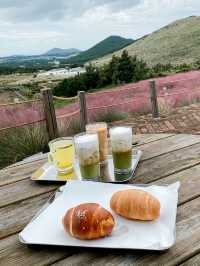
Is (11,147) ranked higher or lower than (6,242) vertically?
lower

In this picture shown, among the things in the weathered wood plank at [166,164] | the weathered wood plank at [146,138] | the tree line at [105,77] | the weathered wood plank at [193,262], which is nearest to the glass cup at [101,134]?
the weathered wood plank at [166,164]

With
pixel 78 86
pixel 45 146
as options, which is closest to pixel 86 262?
pixel 45 146

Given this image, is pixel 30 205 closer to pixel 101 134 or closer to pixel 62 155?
pixel 62 155

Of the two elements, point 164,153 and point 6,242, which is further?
point 164,153

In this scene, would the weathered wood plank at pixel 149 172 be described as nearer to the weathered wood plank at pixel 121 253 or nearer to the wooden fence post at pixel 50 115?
the weathered wood plank at pixel 121 253

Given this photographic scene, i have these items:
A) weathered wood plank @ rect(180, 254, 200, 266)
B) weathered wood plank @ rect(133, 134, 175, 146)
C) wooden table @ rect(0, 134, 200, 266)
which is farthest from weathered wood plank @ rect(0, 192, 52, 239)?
weathered wood plank @ rect(133, 134, 175, 146)

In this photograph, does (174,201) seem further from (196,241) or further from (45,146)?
(45,146)

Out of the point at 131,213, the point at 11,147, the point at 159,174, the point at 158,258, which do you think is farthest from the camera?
the point at 11,147

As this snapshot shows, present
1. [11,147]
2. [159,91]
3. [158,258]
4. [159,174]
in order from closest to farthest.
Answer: [158,258]
[159,174]
[11,147]
[159,91]

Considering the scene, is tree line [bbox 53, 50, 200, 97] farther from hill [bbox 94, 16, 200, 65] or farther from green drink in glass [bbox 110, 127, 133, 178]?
hill [bbox 94, 16, 200, 65]
